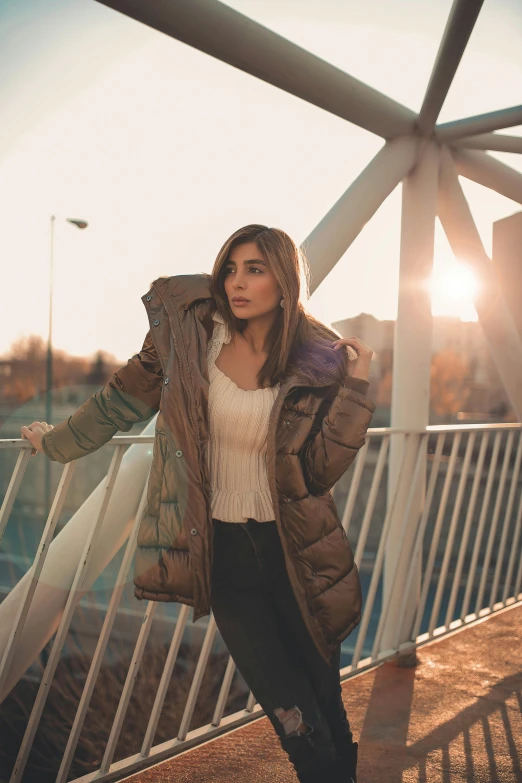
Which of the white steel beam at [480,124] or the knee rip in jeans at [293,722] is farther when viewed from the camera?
the white steel beam at [480,124]

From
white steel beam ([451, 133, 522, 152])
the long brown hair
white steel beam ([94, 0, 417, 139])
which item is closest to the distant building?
white steel beam ([451, 133, 522, 152])

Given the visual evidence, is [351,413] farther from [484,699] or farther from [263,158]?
[263,158]

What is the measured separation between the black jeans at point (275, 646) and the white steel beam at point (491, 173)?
308 cm

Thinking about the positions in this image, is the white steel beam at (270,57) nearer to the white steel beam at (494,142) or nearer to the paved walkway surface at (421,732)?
the white steel beam at (494,142)

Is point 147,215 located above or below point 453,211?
above

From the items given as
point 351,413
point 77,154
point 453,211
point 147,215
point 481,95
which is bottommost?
point 351,413

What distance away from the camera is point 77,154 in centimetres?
3384

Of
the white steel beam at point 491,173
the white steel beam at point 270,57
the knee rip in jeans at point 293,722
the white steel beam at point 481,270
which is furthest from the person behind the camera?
the white steel beam at point 491,173

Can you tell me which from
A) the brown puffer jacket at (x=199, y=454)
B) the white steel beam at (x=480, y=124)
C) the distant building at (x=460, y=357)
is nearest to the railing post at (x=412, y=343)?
the white steel beam at (x=480, y=124)

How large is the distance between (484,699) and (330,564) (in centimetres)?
183

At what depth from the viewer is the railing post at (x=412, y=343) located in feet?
13.1

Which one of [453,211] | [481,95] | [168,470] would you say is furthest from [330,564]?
[481,95]

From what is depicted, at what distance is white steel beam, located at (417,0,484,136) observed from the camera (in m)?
3.37

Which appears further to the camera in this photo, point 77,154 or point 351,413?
point 77,154
